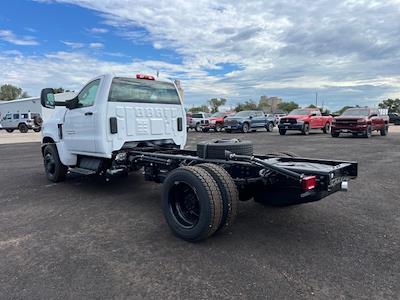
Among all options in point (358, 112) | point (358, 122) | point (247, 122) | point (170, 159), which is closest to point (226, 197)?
point (170, 159)

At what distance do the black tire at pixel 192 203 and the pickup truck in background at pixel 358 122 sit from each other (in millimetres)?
18750

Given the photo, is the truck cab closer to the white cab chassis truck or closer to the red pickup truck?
the white cab chassis truck

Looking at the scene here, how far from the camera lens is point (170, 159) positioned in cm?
522

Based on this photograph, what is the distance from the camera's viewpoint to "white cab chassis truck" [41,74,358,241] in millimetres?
3855

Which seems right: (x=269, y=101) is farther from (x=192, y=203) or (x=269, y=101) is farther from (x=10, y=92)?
(x=192, y=203)

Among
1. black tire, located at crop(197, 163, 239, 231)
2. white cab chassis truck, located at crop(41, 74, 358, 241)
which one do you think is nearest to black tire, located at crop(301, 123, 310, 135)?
white cab chassis truck, located at crop(41, 74, 358, 241)

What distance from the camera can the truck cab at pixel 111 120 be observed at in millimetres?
5949

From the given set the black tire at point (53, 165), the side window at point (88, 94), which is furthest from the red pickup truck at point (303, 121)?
the side window at point (88, 94)

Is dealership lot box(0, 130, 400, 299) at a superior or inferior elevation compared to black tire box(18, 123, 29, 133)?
inferior

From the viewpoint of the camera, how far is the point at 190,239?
3.97 m

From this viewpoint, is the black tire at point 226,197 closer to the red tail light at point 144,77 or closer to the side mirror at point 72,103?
the red tail light at point 144,77

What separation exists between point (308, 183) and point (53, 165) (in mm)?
5779

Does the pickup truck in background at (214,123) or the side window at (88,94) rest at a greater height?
the side window at (88,94)

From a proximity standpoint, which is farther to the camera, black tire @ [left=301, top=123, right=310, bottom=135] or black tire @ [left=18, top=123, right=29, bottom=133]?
black tire @ [left=18, top=123, right=29, bottom=133]
